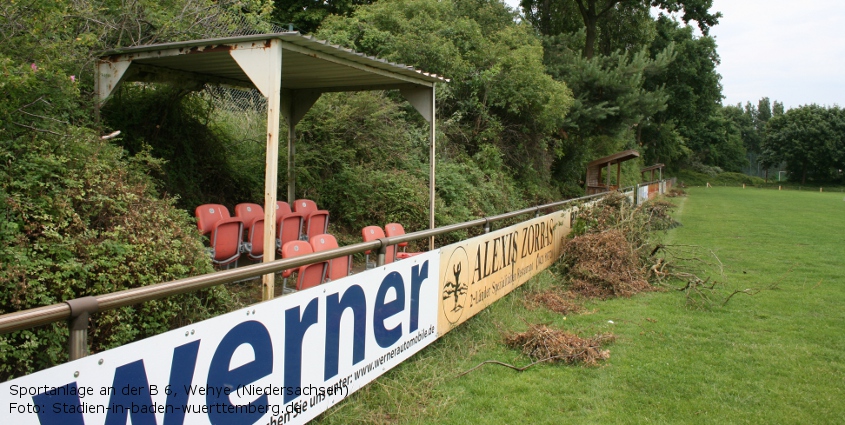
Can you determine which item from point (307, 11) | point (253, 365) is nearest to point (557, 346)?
point (253, 365)

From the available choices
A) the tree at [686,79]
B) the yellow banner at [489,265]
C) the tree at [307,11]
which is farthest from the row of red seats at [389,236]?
the tree at [686,79]

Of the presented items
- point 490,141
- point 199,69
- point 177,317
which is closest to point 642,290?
point 177,317

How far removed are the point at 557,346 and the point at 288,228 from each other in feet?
12.3

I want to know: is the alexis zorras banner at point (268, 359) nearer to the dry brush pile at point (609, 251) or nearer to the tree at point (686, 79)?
the dry brush pile at point (609, 251)

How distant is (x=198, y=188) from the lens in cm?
903

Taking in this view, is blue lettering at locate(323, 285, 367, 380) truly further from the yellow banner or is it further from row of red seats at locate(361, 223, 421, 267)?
row of red seats at locate(361, 223, 421, 267)

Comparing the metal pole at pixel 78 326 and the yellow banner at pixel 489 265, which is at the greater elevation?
the metal pole at pixel 78 326

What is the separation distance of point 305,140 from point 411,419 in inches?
335

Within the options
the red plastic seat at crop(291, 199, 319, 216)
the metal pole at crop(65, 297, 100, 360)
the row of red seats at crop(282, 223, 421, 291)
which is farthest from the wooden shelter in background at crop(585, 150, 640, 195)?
the metal pole at crop(65, 297, 100, 360)

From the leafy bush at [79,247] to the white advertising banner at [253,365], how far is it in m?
1.44

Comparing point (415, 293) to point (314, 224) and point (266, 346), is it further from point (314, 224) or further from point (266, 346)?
point (314, 224)

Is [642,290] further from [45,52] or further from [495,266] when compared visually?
[45,52]

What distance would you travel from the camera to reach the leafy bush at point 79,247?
3666 mm

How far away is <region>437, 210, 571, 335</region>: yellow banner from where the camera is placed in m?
5.23
